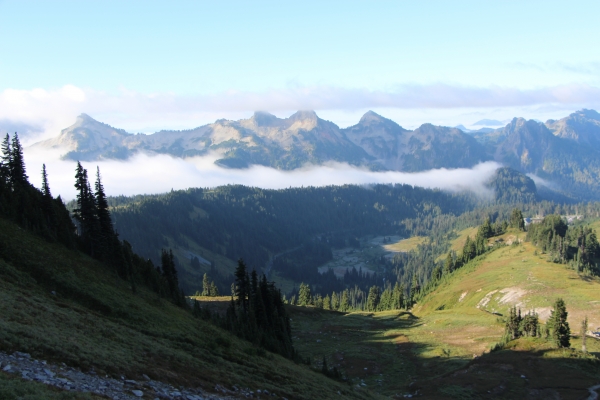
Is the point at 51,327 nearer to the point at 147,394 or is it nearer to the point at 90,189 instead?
the point at 147,394

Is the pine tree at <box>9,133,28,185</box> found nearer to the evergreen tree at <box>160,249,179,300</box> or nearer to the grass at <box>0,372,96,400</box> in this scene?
the evergreen tree at <box>160,249,179,300</box>

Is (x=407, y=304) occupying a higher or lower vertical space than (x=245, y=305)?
lower

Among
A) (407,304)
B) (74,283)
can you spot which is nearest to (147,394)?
(74,283)

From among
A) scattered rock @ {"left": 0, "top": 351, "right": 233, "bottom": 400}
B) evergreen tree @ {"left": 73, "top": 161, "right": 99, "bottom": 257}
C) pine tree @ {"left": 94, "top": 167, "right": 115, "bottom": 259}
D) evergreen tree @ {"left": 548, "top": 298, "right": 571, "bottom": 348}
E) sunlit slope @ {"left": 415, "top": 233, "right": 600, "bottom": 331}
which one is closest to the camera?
scattered rock @ {"left": 0, "top": 351, "right": 233, "bottom": 400}

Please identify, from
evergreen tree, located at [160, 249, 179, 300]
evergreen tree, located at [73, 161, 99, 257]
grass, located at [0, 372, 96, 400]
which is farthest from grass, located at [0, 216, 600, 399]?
evergreen tree, located at [160, 249, 179, 300]

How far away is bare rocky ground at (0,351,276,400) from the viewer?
23297 mm

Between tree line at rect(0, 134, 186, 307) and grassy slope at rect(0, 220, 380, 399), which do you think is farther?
tree line at rect(0, 134, 186, 307)

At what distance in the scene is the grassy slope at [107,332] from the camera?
98.7 ft

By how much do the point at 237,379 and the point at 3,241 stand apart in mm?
36200

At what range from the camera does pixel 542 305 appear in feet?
386

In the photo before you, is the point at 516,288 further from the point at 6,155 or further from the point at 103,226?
the point at 6,155

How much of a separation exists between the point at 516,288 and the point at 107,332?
129990mm

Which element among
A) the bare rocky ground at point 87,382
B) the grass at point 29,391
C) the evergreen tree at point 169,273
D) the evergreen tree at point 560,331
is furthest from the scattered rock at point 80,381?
the evergreen tree at point 169,273

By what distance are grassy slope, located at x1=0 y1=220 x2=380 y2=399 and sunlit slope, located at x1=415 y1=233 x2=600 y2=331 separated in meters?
87.9
